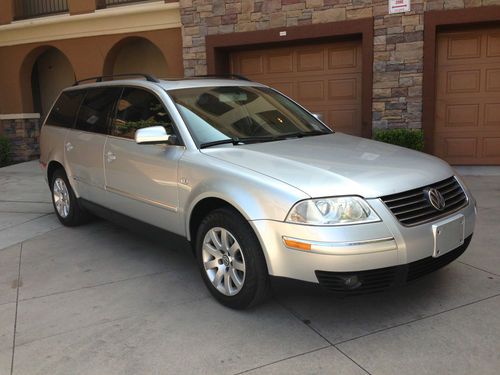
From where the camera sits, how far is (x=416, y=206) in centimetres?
334

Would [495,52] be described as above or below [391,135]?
above

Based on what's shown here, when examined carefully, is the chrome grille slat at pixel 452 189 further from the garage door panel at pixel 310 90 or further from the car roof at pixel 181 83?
the garage door panel at pixel 310 90

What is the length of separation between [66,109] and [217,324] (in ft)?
12.6

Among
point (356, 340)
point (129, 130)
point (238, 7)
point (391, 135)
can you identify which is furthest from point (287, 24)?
point (356, 340)

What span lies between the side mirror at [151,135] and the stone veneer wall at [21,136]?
33.6ft

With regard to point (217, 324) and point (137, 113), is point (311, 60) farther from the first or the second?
point (217, 324)

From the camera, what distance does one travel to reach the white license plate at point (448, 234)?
131 inches

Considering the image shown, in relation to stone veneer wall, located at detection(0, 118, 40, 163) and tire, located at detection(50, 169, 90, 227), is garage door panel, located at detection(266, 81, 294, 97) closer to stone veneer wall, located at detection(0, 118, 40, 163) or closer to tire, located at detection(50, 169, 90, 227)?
tire, located at detection(50, 169, 90, 227)

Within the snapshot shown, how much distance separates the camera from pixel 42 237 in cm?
598

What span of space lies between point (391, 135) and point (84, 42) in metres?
7.56

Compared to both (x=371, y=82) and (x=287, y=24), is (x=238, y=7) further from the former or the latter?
(x=371, y=82)

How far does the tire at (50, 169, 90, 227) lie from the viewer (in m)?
6.02

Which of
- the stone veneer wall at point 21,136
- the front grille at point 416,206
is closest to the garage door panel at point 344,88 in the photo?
the front grille at point 416,206

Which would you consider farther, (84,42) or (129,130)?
(84,42)
